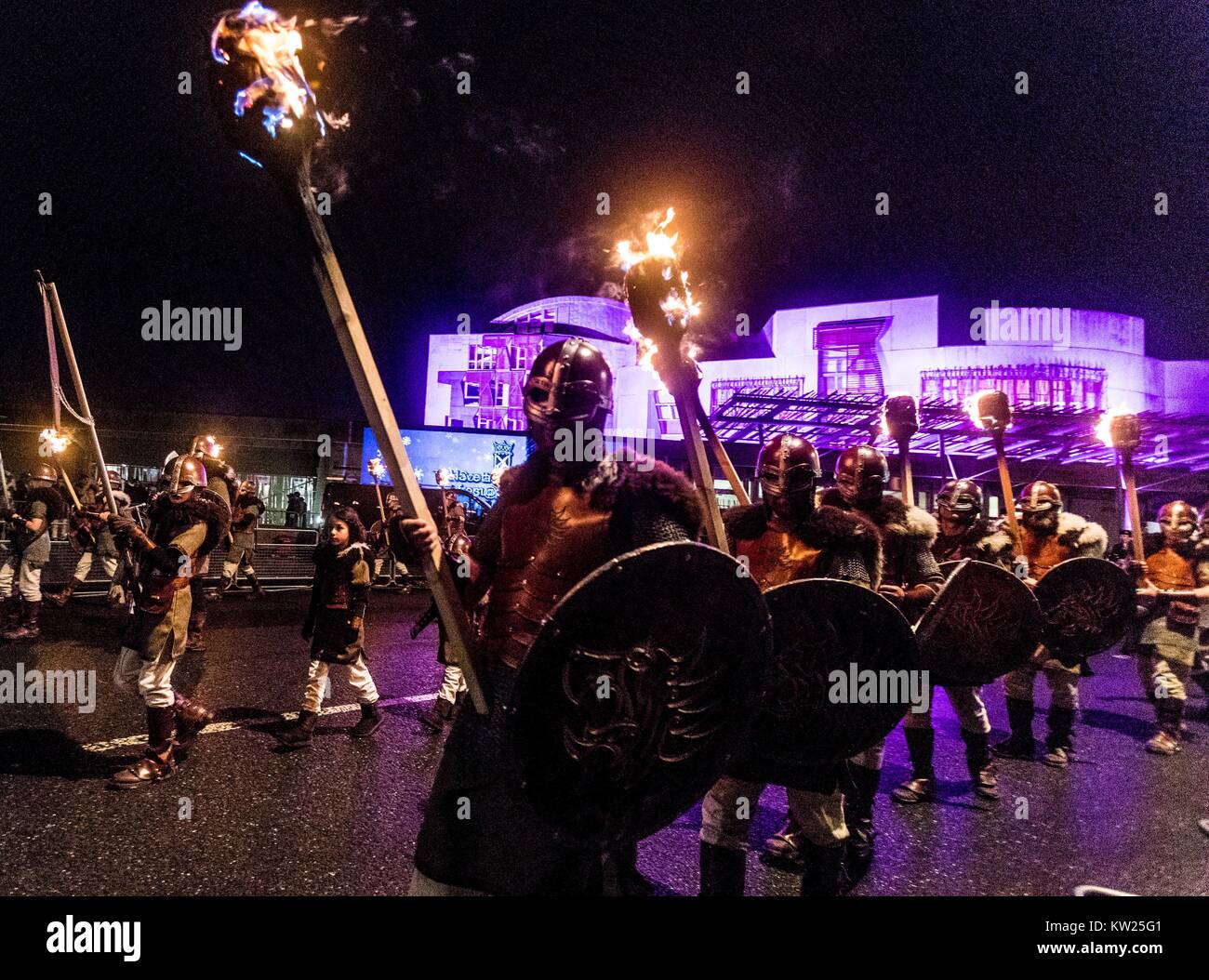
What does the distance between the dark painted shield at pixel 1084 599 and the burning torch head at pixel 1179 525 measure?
6.94ft

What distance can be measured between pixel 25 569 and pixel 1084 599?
1161 centimetres

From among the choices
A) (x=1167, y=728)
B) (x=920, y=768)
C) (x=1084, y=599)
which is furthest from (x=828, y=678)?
(x=1167, y=728)

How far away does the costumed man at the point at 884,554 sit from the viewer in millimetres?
3932

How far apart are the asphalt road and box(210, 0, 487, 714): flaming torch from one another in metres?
2.13

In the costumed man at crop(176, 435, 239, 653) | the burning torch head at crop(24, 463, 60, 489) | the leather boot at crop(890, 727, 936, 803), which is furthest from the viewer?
the burning torch head at crop(24, 463, 60, 489)

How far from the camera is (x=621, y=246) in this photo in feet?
12.2

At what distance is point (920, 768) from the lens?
4891 mm

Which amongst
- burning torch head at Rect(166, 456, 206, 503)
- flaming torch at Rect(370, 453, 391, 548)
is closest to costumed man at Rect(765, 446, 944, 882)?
flaming torch at Rect(370, 453, 391, 548)

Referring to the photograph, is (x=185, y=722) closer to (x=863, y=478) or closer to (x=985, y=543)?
(x=863, y=478)

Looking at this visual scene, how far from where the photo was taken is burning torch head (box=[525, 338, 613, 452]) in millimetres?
2240

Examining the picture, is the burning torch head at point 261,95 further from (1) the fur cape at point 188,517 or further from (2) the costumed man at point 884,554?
(1) the fur cape at point 188,517

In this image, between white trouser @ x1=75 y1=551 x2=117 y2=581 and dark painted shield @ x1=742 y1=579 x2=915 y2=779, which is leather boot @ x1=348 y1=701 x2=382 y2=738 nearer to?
dark painted shield @ x1=742 y1=579 x2=915 y2=779
